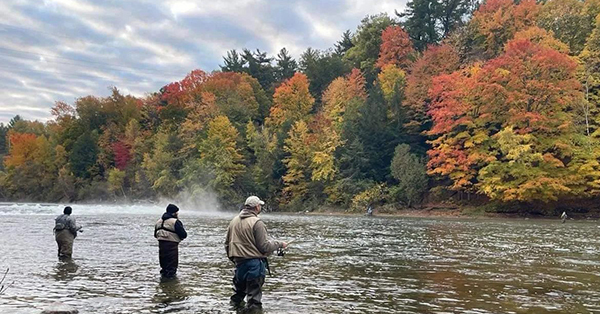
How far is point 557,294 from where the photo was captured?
10.3m

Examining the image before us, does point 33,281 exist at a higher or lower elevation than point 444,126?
lower

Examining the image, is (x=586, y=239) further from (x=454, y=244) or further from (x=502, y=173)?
(x=502, y=173)

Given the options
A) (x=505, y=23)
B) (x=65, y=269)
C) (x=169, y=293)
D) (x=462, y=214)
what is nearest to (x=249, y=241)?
(x=169, y=293)

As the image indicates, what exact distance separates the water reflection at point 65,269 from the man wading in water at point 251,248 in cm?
509

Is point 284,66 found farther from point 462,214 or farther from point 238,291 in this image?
point 238,291

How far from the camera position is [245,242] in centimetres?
895

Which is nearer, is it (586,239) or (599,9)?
(586,239)

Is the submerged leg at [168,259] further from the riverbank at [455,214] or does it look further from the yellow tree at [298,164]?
the yellow tree at [298,164]

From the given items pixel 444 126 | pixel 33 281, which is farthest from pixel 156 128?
pixel 33 281

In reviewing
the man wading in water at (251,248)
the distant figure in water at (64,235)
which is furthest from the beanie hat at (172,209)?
the distant figure in water at (64,235)

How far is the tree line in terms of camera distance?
45.8 metres

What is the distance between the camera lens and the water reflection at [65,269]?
11.9 metres

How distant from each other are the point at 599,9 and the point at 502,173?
23419 millimetres

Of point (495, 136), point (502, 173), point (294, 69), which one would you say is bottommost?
point (502, 173)
